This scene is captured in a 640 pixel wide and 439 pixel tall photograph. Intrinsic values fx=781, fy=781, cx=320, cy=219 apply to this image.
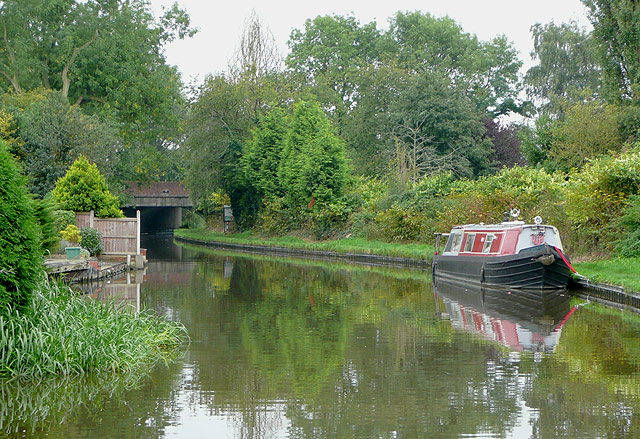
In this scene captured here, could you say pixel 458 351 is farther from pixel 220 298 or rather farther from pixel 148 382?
pixel 220 298

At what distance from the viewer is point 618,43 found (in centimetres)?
3216

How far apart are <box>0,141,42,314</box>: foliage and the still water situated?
118 centimetres

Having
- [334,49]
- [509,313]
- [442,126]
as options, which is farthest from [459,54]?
[509,313]

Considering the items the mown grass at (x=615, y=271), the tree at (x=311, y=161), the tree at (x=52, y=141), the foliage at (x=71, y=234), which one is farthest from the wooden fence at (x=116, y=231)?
the tree at (x=311, y=161)

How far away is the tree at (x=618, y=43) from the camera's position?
30828mm

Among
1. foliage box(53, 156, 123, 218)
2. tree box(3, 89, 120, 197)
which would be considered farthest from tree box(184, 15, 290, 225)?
foliage box(53, 156, 123, 218)

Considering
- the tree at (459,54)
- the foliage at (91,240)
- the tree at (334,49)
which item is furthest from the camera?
the tree at (334,49)

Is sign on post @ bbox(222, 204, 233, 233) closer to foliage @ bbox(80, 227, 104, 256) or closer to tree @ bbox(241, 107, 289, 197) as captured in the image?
tree @ bbox(241, 107, 289, 197)

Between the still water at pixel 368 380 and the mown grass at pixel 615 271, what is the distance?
1366mm

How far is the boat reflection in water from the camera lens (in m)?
12.6

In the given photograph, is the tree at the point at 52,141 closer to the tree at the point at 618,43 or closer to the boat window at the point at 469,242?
the boat window at the point at 469,242

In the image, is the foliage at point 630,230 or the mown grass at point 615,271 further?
the foliage at point 630,230

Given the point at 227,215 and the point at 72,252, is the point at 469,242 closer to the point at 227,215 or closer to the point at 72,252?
the point at 72,252

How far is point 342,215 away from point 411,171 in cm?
469
